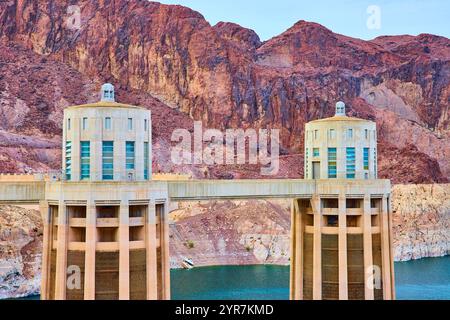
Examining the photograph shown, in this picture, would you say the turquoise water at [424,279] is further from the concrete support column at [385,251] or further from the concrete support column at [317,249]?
the concrete support column at [317,249]

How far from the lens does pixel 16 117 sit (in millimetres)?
160500

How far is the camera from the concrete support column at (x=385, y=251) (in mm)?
38312

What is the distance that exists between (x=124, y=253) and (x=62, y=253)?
99.7 inches

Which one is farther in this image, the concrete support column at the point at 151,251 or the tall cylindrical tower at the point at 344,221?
the tall cylindrical tower at the point at 344,221

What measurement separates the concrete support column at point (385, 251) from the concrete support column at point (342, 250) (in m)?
2.28

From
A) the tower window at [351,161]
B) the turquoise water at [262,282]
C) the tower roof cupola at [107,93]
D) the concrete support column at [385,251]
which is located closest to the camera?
the tower roof cupola at [107,93]

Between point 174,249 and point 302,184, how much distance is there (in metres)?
73.2

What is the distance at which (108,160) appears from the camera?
2919 cm

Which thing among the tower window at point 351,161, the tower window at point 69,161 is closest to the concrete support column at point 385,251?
the tower window at point 351,161

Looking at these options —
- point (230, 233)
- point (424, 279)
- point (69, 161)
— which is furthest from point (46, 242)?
point (230, 233)

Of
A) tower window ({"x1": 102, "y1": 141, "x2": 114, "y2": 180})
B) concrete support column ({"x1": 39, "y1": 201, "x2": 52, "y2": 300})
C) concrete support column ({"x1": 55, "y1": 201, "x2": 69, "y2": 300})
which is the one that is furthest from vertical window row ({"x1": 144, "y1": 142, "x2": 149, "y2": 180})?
concrete support column ({"x1": 39, "y1": 201, "x2": 52, "y2": 300})

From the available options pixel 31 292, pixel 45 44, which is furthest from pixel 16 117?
pixel 31 292

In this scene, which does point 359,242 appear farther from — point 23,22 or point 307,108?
point 23,22

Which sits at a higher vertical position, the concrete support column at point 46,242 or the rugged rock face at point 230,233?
the concrete support column at point 46,242
